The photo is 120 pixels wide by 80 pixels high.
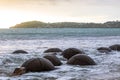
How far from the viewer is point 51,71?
18.8 metres

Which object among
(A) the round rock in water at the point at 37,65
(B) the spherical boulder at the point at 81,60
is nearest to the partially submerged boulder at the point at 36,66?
(A) the round rock in water at the point at 37,65

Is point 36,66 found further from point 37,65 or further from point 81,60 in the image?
point 81,60

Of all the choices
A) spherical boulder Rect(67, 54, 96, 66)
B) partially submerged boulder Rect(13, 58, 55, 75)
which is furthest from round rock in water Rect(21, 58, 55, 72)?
spherical boulder Rect(67, 54, 96, 66)

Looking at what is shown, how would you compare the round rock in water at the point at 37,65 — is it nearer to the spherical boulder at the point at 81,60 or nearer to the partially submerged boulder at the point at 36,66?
the partially submerged boulder at the point at 36,66

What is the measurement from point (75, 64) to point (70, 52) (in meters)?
5.43

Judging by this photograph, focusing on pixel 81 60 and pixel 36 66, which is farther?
pixel 81 60

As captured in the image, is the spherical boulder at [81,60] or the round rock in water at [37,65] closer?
the round rock in water at [37,65]

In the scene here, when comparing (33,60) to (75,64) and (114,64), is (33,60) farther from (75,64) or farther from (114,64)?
(114,64)

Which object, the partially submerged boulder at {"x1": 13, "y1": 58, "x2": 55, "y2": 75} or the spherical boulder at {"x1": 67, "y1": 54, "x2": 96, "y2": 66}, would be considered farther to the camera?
the spherical boulder at {"x1": 67, "y1": 54, "x2": 96, "y2": 66}

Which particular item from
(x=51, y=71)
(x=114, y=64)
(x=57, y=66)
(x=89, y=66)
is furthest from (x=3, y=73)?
(x=114, y=64)

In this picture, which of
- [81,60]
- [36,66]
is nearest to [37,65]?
[36,66]

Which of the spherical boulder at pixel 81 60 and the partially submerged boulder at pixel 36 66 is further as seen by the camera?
the spherical boulder at pixel 81 60

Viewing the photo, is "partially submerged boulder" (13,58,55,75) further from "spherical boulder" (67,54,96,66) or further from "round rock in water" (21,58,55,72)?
"spherical boulder" (67,54,96,66)

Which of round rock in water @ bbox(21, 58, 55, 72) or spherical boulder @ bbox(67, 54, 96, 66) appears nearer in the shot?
round rock in water @ bbox(21, 58, 55, 72)
